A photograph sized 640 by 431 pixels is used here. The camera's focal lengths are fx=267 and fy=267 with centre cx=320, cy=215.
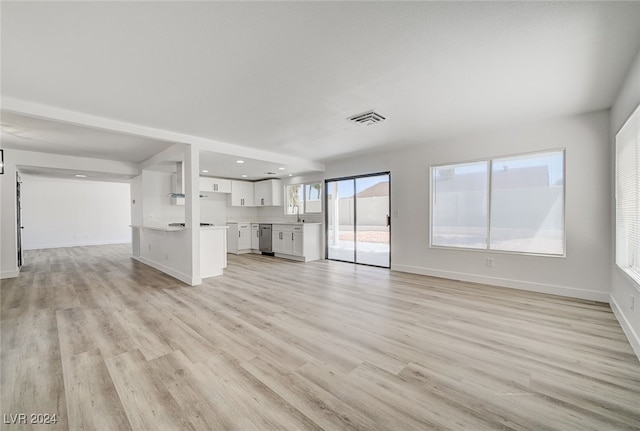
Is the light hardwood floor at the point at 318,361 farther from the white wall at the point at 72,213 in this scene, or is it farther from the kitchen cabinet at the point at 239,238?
the white wall at the point at 72,213

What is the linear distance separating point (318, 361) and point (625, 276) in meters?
3.10

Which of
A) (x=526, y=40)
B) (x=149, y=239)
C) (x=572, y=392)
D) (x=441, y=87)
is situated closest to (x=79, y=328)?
(x=149, y=239)

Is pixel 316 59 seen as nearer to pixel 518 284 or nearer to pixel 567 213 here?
pixel 567 213

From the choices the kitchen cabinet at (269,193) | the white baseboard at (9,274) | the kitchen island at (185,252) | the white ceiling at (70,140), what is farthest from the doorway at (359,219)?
the white baseboard at (9,274)

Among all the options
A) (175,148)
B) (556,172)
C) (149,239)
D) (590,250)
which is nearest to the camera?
(590,250)

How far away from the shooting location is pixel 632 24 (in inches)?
73.3

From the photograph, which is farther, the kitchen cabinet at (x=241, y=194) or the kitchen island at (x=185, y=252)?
the kitchen cabinet at (x=241, y=194)

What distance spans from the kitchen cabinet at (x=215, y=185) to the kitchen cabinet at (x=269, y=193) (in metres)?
0.99

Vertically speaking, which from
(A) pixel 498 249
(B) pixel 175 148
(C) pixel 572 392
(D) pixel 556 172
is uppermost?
(B) pixel 175 148

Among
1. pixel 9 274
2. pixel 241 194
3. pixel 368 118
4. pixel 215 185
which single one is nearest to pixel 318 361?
pixel 368 118

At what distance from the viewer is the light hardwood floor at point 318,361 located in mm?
1562

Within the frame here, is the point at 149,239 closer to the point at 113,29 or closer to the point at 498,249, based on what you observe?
the point at 113,29

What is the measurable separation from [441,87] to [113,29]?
9.30ft

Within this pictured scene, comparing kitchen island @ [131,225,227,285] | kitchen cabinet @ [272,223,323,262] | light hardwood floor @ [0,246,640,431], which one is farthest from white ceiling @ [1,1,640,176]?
kitchen cabinet @ [272,223,323,262]
